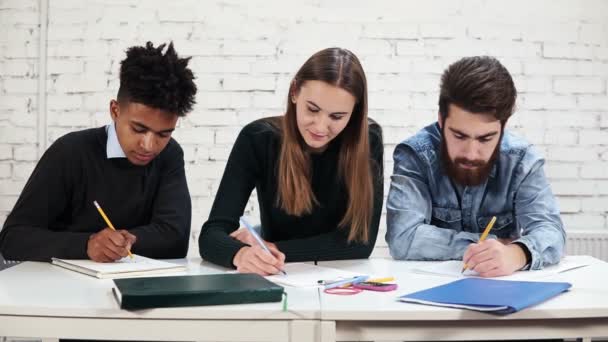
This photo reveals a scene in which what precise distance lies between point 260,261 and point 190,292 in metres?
0.35

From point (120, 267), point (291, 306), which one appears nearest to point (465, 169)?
point (291, 306)

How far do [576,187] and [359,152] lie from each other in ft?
5.35

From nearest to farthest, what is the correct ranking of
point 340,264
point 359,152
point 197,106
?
point 340,264 < point 359,152 < point 197,106

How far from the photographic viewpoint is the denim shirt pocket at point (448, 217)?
198 centimetres

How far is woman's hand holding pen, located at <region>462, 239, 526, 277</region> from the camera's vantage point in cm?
157

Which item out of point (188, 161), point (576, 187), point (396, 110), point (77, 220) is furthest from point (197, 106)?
point (576, 187)

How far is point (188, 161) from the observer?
303 centimetres

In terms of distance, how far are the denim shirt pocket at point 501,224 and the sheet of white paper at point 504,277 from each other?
211 millimetres

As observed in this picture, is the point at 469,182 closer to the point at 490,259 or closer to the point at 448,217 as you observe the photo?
the point at 448,217

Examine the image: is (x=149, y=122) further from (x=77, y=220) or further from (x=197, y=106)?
(x=197, y=106)

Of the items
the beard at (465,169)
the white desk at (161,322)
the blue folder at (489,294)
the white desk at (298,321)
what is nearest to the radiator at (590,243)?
the beard at (465,169)

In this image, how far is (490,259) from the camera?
1.57 m

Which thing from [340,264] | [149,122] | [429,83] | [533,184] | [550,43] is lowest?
[340,264]

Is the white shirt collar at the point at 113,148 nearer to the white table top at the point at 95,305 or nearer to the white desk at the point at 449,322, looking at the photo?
the white table top at the point at 95,305
